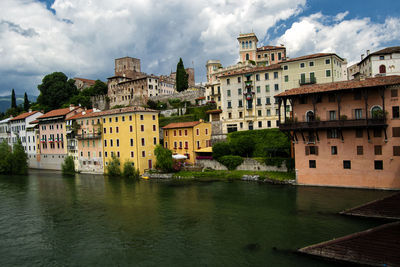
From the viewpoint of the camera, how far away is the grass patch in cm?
3389

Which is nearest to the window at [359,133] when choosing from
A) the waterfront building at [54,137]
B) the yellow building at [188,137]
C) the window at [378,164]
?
the window at [378,164]

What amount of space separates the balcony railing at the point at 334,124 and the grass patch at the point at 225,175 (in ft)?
20.6

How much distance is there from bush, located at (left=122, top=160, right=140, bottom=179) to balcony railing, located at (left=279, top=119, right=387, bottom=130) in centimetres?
2311

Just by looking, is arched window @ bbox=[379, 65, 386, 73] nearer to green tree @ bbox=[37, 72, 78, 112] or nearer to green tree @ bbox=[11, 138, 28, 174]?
green tree @ bbox=[11, 138, 28, 174]

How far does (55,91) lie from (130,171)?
55.0 m

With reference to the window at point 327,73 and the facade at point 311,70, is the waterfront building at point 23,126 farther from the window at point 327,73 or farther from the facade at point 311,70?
the window at point 327,73

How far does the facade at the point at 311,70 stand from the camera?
41125mm

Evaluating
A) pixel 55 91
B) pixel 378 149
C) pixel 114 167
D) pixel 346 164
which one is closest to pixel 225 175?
pixel 346 164

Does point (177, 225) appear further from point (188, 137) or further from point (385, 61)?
point (385, 61)

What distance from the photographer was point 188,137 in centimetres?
4600

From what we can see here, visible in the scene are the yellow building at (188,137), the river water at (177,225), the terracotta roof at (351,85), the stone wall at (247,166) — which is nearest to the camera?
the river water at (177,225)

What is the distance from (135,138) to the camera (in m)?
43.6

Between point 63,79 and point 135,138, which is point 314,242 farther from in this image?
point 63,79

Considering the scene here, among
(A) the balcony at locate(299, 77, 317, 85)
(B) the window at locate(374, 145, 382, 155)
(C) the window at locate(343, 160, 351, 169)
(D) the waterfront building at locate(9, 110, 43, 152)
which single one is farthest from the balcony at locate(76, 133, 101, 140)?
(B) the window at locate(374, 145, 382, 155)
